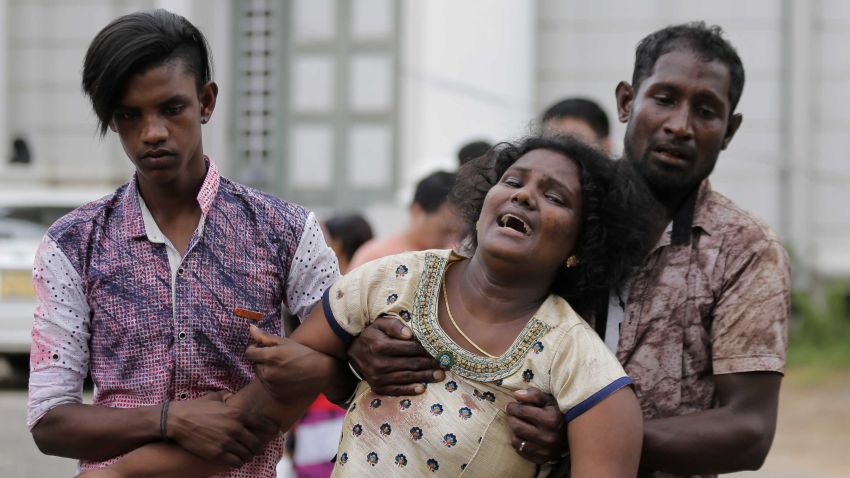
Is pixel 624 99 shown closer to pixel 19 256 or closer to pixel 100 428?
pixel 100 428

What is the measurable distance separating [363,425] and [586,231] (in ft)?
2.30

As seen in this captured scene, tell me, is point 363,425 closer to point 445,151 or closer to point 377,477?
point 377,477

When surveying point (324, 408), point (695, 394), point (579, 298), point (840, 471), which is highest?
point (579, 298)

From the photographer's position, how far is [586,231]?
2930 mm

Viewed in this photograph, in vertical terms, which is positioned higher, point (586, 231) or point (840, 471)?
point (586, 231)

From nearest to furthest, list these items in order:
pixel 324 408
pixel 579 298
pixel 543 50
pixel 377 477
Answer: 1. pixel 377 477
2. pixel 579 298
3. pixel 324 408
4. pixel 543 50

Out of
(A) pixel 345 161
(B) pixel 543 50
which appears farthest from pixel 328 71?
(B) pixel 543 50

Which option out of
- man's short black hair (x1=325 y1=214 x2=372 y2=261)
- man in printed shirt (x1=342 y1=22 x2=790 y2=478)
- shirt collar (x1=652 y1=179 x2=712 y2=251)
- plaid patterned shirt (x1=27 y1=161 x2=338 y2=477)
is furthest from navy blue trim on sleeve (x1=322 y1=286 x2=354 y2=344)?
man's short black hair (x1=325 y1=214 x2=372 y2=261)

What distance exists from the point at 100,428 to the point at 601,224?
4.16 ft

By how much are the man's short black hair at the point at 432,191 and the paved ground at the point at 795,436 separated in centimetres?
298

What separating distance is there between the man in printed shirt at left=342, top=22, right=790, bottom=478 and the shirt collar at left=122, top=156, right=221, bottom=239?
1.68ft

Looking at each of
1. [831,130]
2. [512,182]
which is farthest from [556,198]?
[831,130]

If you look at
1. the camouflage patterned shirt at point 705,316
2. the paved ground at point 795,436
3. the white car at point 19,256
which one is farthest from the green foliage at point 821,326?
the camouflage patterned shirt at point 705,316

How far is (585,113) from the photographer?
5234 millimetres
